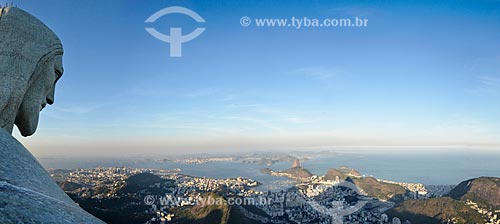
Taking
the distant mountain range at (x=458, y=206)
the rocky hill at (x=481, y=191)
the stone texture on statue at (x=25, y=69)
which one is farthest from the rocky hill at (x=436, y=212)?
the stone texture on statue at (x=25, y=69)

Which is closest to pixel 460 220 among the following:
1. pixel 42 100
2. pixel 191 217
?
pixel 191 217

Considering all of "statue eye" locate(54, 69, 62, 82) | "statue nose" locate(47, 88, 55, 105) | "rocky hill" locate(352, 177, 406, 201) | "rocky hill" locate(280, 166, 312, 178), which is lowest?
"rocky hill" locate(352, 177, 406, 201)

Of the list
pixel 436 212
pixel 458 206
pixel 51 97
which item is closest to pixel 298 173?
pixel 458 206

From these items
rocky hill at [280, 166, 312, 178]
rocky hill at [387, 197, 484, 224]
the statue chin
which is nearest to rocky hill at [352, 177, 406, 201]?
rocky hill at [387, 197, 484, 224]

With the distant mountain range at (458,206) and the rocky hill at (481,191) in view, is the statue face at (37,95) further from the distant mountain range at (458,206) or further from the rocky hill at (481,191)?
the rocky hill at (481,191)

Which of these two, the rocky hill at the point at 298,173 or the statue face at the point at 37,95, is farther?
the rocky hill at the point at 298,173

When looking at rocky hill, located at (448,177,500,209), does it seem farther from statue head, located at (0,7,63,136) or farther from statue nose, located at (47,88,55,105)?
statue head, located at (0,7,63,136)

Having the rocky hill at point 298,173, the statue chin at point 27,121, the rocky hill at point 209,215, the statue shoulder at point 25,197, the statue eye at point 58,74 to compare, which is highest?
the statue eye at point 58,74
